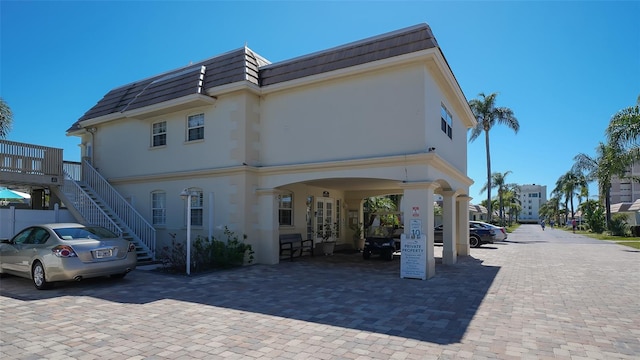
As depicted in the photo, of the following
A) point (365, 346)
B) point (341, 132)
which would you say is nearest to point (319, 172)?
point (341, 132)

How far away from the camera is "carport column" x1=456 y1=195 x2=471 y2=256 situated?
1711 centimetres

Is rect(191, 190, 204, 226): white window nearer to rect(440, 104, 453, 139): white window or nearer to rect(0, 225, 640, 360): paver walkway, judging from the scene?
rect(0, 225, 640, 360): paver walkway

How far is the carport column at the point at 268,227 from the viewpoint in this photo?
43.7 ft

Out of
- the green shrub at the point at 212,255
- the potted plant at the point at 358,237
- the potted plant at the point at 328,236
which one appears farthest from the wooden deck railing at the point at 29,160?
the potted plant at the point at 358,237

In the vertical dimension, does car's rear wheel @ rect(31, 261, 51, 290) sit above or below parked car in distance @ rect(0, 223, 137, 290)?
below

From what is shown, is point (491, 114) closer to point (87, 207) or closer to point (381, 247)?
point (381, 247)

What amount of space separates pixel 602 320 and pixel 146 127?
51.9ft

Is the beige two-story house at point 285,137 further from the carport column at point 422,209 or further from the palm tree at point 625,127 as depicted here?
the palm tree at point 625,127

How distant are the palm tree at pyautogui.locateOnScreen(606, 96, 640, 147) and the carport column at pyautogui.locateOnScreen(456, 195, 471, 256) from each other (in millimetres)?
11793

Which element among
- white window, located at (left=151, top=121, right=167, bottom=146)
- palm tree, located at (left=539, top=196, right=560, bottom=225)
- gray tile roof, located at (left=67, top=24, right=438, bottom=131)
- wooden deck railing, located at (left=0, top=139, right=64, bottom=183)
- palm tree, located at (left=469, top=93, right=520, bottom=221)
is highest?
palm tree, located at (left=469, top=93, right=520, bottom=221)

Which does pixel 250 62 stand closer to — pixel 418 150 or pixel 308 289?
pixel 418 150

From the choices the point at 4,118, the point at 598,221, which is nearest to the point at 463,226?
the point at 4,118

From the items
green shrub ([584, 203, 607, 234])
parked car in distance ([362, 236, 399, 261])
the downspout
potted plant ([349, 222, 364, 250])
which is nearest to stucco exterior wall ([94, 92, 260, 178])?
the downspout

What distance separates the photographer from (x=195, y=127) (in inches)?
580
